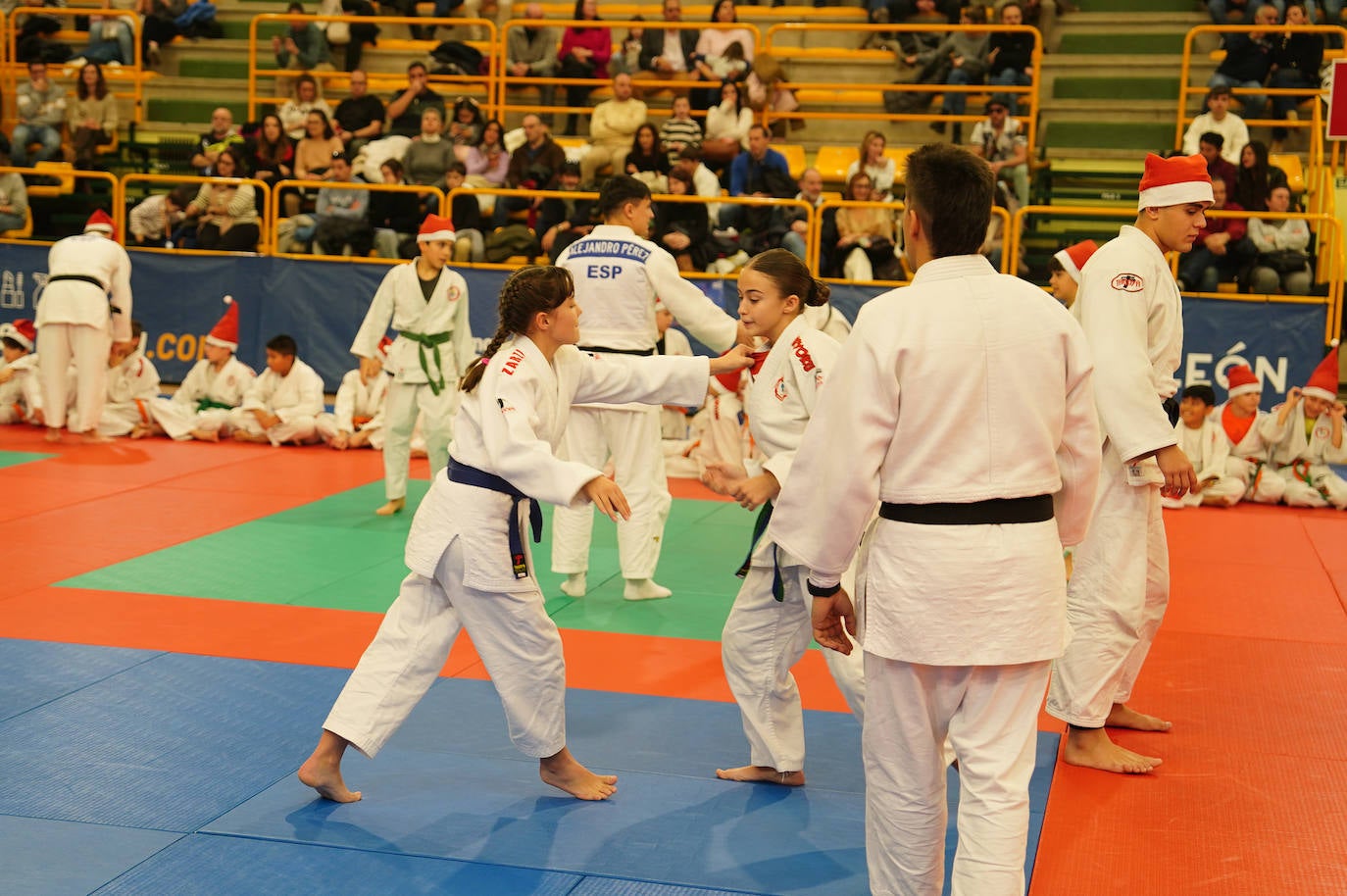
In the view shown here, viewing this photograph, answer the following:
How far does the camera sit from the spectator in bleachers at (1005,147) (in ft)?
42.3

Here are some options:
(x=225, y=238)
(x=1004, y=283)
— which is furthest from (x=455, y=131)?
(x=1004, y=283)

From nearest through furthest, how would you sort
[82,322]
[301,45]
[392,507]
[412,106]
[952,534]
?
[952,534] < [392,507] < [82,322] < [412,106] < [301,45]

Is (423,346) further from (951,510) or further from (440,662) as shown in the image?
(951,510)

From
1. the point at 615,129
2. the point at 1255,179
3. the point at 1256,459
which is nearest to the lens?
the point at 1256,459

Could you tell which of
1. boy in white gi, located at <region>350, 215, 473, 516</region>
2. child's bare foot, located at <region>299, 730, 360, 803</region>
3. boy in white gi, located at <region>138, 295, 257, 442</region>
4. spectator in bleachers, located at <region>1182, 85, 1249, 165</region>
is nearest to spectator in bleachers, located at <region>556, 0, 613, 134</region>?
boy in white gi, located at <region>138, 295, 257, 442</region>

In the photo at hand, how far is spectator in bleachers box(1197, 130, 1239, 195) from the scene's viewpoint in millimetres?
12094

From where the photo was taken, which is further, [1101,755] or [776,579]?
[1101,755]

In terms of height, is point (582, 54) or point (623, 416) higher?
point (582, 54)

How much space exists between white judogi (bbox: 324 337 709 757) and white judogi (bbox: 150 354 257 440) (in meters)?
7.61

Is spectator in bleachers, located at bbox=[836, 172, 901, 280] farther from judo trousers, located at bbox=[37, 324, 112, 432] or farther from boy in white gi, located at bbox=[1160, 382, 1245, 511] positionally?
judo trousers, located at bbox=[37, 324, 112, 432]

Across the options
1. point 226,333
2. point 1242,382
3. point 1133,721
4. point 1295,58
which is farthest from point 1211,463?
point 226,333

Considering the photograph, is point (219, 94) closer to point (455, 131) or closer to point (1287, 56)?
point (455, 131)

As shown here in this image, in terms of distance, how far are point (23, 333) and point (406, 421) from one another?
5259 millimetres

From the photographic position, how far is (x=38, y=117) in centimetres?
1537
